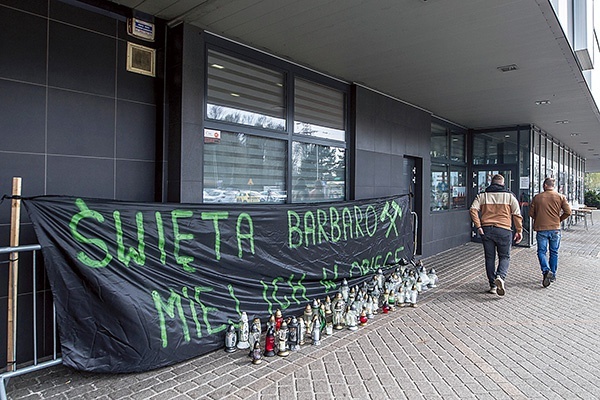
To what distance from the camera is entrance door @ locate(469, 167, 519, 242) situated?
11234 millimetres

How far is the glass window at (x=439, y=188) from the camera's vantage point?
9.80 meters

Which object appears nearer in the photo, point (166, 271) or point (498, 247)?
point (166, 271)

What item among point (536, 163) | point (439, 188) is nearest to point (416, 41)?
point (439, 188)

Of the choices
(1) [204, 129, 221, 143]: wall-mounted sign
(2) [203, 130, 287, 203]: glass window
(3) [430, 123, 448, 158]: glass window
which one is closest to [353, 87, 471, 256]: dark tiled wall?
(3) [430, 123, 448, 158]: glass window

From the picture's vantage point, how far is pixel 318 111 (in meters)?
6.32

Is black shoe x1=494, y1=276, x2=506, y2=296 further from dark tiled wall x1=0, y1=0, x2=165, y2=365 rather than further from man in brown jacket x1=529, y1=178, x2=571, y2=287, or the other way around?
dark tiled wall x1=0, y1=0, x2=165, y2=365

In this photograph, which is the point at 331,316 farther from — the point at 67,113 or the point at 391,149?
the point at 391,149

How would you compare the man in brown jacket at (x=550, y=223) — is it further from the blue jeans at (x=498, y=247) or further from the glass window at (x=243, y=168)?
the glass window at (x=243, y=168)

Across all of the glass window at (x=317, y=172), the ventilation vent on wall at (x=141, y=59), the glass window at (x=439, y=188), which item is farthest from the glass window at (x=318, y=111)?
the glass window at (x=439, y=188)

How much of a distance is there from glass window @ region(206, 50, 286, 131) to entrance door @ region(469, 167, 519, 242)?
26.6 ft

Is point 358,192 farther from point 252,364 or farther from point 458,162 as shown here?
point 458,162

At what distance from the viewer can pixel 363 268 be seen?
5863 mm

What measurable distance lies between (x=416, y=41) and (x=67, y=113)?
13.1ft

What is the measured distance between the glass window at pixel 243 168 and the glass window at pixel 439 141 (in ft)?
17.8
